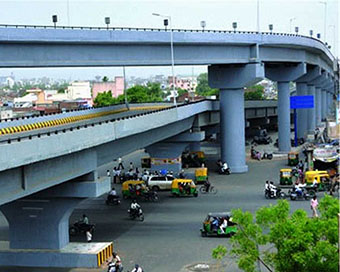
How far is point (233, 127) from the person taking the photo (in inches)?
2115

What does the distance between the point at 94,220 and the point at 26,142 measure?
15285mm

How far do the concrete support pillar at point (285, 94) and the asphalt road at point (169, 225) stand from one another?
1758cm

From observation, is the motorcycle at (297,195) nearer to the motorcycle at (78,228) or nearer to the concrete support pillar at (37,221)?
the motorcycle at (78,228)

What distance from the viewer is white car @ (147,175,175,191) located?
44353 millimetres

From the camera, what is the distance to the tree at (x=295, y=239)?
16.2 meters

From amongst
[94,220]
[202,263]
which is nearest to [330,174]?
[94,220]

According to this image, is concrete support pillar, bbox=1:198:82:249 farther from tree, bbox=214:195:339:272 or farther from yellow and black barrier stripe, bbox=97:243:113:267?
tree, bbox=214:195:339:272

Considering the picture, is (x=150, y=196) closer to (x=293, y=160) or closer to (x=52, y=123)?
(x=52, y=123)

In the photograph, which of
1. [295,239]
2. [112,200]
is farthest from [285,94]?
[295,239]

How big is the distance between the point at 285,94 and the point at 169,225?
36.3 m

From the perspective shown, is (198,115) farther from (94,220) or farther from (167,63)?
(94,220)

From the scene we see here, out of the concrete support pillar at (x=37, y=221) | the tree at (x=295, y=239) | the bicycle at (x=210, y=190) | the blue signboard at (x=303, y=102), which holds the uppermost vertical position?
the blue signboard at (x=303, y=102)

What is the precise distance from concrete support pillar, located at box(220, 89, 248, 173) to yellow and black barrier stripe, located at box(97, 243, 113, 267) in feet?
90.0

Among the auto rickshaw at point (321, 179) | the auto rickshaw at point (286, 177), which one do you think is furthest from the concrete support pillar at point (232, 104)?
the auto rickshaw at point (321, 179)
